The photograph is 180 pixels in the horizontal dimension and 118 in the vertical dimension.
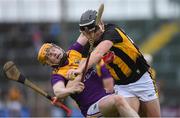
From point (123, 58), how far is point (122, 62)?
7cm

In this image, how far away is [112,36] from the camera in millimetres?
9891

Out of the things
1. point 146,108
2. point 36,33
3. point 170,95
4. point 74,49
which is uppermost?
point 74,49

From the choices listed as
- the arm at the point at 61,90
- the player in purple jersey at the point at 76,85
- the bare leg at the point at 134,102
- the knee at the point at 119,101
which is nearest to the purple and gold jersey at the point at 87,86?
the player in purple jersey at the point at 76,85

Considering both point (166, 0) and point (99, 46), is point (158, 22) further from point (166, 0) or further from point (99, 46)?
point (99, 46)

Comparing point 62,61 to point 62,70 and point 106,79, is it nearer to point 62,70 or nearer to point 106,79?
point 62,70

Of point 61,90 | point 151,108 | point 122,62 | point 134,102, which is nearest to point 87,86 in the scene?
point 61,90

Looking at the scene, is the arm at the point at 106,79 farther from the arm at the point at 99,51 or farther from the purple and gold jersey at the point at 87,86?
the arm at the point at 99,51

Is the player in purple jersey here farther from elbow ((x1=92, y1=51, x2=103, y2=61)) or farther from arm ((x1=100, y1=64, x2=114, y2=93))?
arm ((x1=100, y1=64, x2=114, y2=93))

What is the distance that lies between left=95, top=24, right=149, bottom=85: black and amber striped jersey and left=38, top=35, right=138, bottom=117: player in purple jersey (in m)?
0.28

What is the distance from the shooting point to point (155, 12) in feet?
90.3

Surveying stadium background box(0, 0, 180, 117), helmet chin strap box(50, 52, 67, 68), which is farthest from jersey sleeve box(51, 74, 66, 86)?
stadium background box(0, 0, 180, 117)

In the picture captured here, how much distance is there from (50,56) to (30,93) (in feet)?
49.7

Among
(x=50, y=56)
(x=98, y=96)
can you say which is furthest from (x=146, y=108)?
(x=50, y=56)

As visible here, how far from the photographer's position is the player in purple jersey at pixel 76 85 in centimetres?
987
